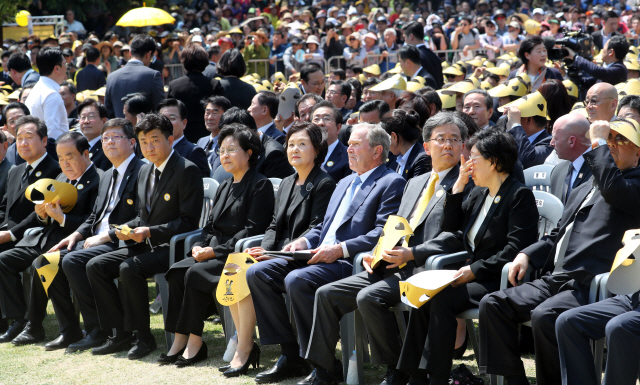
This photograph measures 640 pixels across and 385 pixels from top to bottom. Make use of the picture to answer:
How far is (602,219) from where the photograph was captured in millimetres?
3900

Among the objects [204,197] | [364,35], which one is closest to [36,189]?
[204,197]

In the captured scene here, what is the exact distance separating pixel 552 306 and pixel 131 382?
2.75 metres

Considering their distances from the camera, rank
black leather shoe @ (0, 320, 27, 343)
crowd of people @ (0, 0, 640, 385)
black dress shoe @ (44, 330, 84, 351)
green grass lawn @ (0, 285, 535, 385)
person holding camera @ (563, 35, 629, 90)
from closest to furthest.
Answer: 1. crowd of people @ (0, 0, 640, 385)
2. green grass lawn @ (0, 285, 535, 385)
3. black dress shoe @ (44, 330, 84, 351)
4. black leather shoe @ (0, 320, 27, 343)
5. person holding camera @ (563, 35, 629, 90)

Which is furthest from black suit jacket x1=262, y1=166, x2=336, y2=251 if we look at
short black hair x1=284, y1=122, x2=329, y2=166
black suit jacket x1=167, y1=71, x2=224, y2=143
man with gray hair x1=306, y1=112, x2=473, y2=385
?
black suit jacket x1=167, y1=71, x2=224, y2=143

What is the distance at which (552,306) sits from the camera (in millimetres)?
3768

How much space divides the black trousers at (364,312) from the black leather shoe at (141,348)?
1.59m

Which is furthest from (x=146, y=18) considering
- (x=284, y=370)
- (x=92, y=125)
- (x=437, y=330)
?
(x=437, y=330)

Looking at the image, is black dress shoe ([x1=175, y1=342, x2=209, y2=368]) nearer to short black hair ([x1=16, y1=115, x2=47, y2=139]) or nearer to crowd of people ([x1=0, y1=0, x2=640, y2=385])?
crowd of people ([x1=0, y1=0, x2=640, y2=385])

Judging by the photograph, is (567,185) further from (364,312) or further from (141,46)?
(141,46)

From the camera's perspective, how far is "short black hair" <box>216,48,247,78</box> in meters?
8.33

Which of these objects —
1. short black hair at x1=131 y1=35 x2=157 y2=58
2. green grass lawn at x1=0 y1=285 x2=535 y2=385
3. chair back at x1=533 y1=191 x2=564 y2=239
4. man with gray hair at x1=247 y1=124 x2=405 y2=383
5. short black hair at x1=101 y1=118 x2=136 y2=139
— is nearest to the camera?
chair back at x1=533 y1=191 x2=564 y2=239

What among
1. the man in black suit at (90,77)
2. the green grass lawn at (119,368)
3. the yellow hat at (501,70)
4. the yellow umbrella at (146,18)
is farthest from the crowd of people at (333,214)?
the yellow umbrella at (146,18)

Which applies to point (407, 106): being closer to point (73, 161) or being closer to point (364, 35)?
point (73, 161)

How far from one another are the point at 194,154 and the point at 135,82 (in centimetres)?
172
